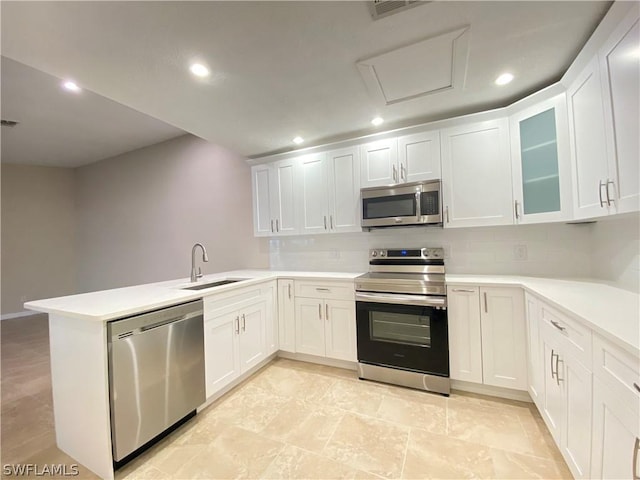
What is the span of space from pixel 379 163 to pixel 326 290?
1428 millimetres

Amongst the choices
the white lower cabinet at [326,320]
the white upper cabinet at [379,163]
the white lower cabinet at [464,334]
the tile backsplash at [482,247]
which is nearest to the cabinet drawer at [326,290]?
the white lower cabinet at [326,320]

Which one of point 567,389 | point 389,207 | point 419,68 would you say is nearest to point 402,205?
point 389,207

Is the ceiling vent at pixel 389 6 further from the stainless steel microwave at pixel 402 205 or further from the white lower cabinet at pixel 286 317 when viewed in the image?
the white lower cabinet at pixel 286 317

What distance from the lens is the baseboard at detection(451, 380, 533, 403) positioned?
2.02 m

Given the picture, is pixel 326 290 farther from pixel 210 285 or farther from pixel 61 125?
pixel 61 125

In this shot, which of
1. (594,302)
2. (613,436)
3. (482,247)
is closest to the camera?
(613,436)

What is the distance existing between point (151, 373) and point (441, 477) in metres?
1.78

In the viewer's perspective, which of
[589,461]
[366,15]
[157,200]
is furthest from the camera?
[157,200]

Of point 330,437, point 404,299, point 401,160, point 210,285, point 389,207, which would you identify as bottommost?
point 330,437

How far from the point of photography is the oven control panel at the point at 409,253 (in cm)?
263

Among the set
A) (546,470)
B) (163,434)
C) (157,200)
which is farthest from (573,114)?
(157,200)

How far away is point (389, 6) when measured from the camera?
1263 millimetres

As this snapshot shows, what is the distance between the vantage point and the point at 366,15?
132 centimetres

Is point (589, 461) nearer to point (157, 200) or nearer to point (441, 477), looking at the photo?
point (441, 477)
